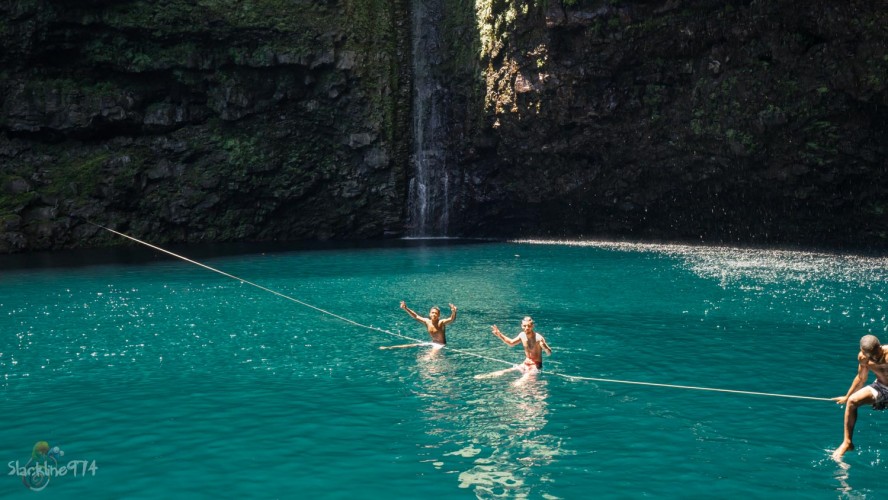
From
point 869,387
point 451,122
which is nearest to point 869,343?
point 869,387

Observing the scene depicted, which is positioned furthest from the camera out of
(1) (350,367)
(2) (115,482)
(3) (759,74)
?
(3) (759,74)

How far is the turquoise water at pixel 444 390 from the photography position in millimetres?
11055

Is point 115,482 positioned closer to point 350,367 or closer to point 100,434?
point 100,434

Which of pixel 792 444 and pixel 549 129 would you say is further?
pixel 549 129

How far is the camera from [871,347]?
36.1 ft

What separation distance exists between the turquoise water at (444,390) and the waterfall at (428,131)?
25.2 m

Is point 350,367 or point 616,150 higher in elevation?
point 616,150

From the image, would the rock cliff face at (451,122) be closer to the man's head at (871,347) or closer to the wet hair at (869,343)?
the man's head at (871,347)

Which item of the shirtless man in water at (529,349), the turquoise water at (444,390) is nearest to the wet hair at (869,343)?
the turquoise water at (444,390)

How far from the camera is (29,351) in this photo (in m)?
20.4

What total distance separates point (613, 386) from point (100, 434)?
1015 centimetres

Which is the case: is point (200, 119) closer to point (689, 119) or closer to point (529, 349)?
point (689, 119)

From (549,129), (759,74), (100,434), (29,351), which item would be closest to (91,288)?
(29,351)

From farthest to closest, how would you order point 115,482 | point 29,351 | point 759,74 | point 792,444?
point 759,74 → point 29,351 → point 792,444 → point 115,482
